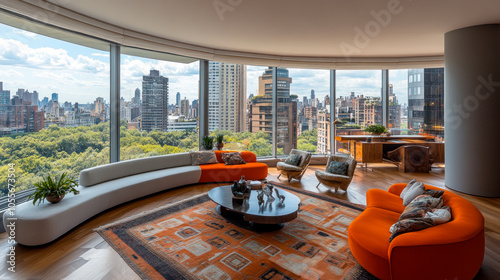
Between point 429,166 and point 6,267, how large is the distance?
895cm

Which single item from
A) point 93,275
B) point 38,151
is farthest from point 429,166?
point 38,151

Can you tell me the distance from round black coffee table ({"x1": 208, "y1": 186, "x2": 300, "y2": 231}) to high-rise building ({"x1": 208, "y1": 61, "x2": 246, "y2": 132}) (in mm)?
3568

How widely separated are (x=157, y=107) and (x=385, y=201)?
531 centimetres

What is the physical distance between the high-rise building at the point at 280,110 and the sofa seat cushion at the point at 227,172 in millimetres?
2072

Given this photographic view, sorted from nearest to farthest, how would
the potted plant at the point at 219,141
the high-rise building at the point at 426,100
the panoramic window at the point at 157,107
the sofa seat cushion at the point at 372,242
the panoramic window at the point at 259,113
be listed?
the sofa seat cushion at the point at 372,242 → the panoramic window at the point at 157,107 → the potted plant at the point at 219,141 → the panoramic window at the point at 259,113 → the high-rise building at the point at 426,100

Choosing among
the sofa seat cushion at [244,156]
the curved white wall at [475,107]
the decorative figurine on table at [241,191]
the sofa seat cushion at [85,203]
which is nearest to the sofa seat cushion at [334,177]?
the sofa seat cushion at [244,156]

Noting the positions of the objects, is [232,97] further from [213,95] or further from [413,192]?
[413,192]

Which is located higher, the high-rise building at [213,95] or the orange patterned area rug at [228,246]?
the high-rise building at [213,95]

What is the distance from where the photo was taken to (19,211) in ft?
10.6

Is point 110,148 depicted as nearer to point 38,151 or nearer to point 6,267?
point 38,151

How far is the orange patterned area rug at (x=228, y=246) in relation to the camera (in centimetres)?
264

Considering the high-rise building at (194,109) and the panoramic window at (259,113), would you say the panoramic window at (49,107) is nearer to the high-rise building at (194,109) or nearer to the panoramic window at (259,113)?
the high-rise building at (194,109)

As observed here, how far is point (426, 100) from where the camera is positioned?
8148mm

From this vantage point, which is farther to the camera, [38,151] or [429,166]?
[429,166]
